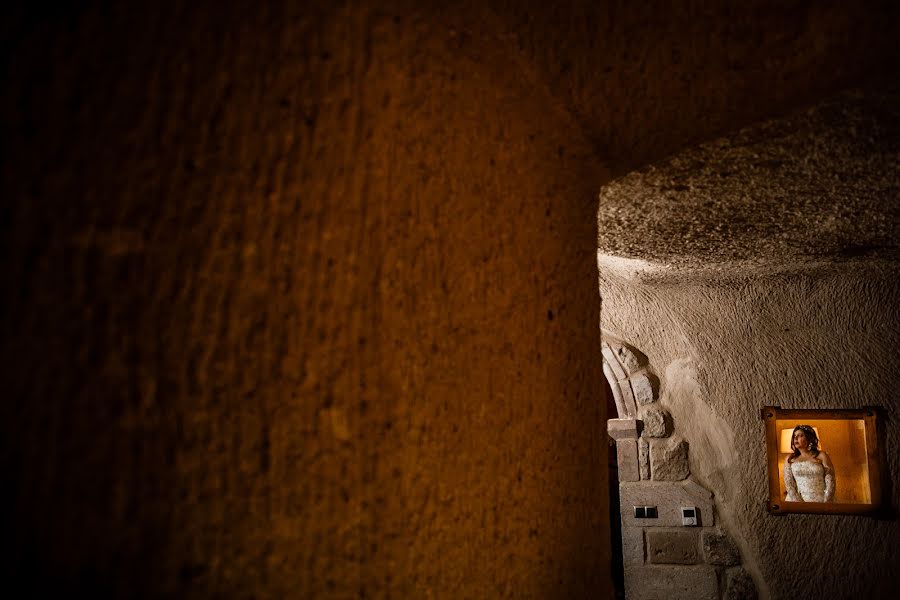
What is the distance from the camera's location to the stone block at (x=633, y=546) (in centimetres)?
261

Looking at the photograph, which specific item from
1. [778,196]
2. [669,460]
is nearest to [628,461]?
[669,460]

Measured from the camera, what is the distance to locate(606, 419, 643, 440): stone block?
2709mm

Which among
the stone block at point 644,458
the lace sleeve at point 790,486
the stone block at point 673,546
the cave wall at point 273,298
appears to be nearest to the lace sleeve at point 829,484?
the lace sleeve at point 790,486

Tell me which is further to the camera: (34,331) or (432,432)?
(432,432)

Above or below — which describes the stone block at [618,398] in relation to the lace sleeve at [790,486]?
above

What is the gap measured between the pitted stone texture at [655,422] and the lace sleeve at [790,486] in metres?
0.49

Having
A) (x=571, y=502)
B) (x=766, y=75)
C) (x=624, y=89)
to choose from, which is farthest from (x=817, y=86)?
(x=571, y=502)

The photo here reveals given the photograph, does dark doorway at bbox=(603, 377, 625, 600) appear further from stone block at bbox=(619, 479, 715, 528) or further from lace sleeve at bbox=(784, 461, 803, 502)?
lace sleeve at bbox=(784, 461, 803, 502)

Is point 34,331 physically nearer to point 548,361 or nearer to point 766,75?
point 548,361

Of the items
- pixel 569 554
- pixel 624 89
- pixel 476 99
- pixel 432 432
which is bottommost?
pixel 569 554

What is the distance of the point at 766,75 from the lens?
0.86m

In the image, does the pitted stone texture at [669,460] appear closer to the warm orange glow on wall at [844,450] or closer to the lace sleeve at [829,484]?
the warm orange glow on wall at [844,450]

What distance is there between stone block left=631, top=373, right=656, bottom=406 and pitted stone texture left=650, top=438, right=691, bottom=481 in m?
0.20

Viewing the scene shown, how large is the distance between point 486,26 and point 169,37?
423mm
